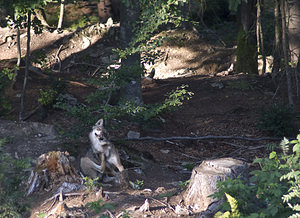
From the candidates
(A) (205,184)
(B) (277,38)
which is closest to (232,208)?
(A) (205,184)

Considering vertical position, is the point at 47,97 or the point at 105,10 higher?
the point at 105,10

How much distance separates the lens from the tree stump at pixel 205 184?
190 inches

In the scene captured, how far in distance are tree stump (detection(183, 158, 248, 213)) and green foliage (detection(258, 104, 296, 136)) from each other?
484 cm

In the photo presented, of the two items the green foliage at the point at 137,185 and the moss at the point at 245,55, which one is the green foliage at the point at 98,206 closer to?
the green foliage at the point at 137,185

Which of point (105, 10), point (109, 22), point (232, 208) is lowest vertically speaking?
point (232, 208)

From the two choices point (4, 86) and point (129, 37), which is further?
point (129, 37)

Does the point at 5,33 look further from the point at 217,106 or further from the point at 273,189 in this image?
the point at 273,189

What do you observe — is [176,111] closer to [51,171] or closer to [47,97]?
[47,97]

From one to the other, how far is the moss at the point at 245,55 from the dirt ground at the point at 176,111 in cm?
58

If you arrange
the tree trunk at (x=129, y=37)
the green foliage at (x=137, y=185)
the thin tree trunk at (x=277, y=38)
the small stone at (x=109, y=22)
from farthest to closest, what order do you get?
the small stone at (x=109, y=22), the thin tree trunk at (x=277, y=38), the tree trunk at (x=129, y=37), the green foliage at (x=137, y=185)

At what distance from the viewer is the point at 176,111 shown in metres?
11.2

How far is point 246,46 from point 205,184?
29.7 feet

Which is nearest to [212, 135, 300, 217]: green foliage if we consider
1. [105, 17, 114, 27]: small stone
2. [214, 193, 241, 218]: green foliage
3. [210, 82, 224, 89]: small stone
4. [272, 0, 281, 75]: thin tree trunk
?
[214, 193, 241, 218]: green foliage

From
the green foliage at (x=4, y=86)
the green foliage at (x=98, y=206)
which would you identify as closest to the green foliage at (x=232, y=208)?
the green foliage at (x=98, y=206)
